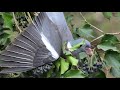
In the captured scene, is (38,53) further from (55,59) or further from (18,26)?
(18,26)

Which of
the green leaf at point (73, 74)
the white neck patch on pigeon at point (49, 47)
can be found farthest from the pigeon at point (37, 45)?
the green leaf at point (73, 74)

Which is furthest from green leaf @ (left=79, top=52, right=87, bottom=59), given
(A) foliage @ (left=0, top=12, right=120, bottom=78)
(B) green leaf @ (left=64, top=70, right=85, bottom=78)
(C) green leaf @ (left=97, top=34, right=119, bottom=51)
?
(B) green leaf @ (left=64, top=70, right=85, bottom=78)

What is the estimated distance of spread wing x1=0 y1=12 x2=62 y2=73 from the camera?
3.35ft

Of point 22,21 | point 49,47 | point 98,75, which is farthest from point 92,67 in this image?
point 22,21

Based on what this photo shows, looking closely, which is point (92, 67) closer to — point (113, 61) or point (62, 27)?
point (113, 61)

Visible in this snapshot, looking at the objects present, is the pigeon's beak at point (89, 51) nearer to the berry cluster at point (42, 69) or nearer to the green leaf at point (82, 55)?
the green leaf at point (82, 55)

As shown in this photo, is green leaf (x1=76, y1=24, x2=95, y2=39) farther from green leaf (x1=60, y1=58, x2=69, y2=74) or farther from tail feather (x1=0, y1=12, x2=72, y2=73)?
green leaf (x1=60, y1=58, x2=69, y2=74)

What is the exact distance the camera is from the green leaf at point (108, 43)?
115 centimetres

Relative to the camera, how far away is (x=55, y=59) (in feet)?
3.69

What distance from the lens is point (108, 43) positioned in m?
1.16

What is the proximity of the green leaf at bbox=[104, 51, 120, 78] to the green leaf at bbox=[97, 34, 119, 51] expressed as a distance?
0.06 feet
